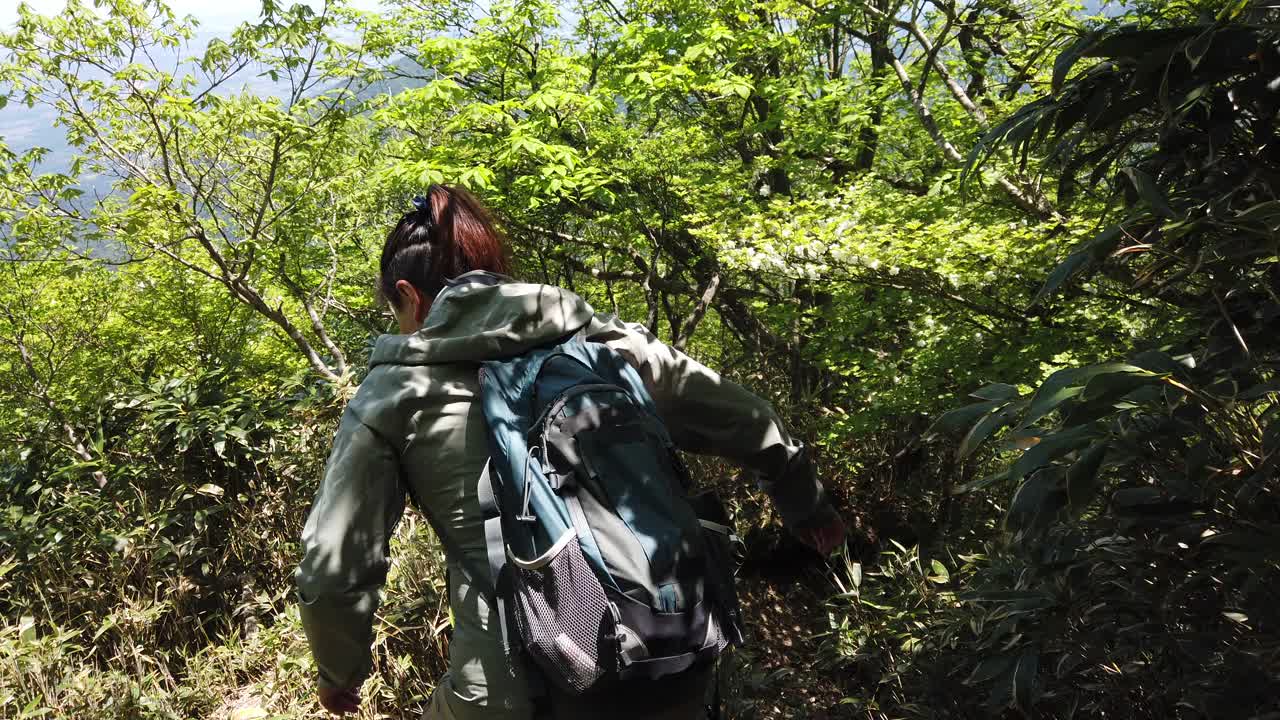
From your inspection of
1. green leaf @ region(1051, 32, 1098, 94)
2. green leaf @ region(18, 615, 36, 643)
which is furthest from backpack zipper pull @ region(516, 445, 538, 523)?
green leaf @ region(18, 615, 36, 643)

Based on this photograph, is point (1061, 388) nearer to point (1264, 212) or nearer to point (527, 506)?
point (1264, 212)

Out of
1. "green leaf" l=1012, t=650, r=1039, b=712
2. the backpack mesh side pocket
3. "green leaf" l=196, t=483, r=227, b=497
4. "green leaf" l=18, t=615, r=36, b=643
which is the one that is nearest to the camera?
the backpack mesh side pocket

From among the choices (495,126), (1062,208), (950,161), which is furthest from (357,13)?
(1062,208)

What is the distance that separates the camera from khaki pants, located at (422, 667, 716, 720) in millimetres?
1352

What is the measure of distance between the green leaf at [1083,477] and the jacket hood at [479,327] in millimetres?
923

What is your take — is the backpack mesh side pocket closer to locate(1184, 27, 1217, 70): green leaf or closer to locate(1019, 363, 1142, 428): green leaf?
locate(1019, 363, 1142, 428): green leaf

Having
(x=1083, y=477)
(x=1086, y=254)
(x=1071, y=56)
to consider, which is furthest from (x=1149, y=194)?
(x=1083, y=477)

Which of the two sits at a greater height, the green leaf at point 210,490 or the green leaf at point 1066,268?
the green leaf at point 1066,268

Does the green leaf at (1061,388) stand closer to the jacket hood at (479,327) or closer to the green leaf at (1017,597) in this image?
the green leaf at (1017,597)

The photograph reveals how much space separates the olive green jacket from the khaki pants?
2 centimetres

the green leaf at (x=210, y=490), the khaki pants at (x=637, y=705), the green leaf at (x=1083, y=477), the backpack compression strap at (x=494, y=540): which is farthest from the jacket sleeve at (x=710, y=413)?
the green leaf at (x=210, y=490)

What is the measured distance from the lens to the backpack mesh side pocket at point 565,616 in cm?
128

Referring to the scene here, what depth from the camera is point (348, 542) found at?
56.0 inches

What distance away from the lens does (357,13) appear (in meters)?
5.61
